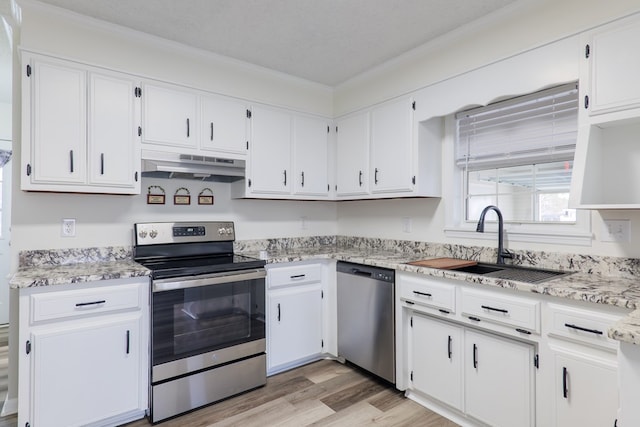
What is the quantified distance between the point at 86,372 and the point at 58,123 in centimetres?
146

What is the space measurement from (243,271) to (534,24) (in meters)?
2.35

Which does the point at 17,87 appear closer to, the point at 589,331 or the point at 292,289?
the point at 292,289

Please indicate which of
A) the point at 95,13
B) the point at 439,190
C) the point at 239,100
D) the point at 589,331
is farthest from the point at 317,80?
the point at 589,331

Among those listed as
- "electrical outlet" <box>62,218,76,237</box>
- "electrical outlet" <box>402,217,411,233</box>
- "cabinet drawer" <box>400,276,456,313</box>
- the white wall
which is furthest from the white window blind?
the white wall

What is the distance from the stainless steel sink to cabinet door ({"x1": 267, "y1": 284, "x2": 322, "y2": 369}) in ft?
3.93

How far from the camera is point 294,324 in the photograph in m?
2.84

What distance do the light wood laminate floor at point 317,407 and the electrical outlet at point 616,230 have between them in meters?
1.38

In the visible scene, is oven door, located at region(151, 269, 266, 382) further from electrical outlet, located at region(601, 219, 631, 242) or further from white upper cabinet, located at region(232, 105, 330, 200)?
electrical outlet, located at region(601, 219, 631, 242)

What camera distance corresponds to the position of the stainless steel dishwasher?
2.50 m

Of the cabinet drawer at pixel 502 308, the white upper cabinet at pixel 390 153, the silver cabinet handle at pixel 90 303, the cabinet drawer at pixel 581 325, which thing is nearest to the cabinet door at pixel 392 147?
the white upper cabinet at pixel 390 153

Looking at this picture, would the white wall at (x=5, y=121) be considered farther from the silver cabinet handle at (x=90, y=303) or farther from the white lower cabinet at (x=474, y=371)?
the white lower cabinet at (x=474, y=371)

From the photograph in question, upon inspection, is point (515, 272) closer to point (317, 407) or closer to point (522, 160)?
point (522, 160)

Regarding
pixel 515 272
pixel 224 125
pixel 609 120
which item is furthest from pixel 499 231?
pixel 224 125

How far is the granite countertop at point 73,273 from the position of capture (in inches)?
73.1
